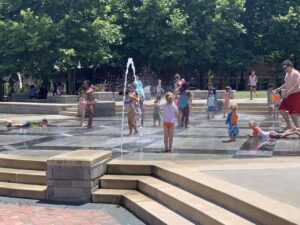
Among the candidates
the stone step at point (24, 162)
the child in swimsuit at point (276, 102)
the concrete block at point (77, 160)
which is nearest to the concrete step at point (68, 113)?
the child in swimsuit at point (276, 102)

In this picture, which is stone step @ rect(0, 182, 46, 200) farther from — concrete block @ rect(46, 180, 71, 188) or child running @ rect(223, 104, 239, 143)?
child running @ rect(223, 104, 239, 143)

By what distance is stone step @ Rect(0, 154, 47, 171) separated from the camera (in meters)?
8.95

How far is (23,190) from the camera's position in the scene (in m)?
8.40

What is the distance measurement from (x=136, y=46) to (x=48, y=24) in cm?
872

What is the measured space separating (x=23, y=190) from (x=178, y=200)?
316 cm

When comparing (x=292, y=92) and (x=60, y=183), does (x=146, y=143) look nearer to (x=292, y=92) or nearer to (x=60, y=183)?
(x=292, y=92)

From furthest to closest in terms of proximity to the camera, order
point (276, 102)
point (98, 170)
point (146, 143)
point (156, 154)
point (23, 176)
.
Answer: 1. point (276, 102)
2. point (146, 143)
3. point (156, 154)
4. point (23, 176)
5. point (98, 170)

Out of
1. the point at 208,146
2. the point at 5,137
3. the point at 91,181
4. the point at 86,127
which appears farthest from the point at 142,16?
the point at 91,181

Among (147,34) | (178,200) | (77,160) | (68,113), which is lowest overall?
(178,200)

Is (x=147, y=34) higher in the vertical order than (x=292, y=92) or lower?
higher

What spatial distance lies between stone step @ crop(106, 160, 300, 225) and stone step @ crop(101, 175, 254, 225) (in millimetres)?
103

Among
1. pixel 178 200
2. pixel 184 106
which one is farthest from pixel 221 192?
pixel 184 106

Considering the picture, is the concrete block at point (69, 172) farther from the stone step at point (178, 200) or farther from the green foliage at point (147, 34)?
the green foliage at point (147, 34)

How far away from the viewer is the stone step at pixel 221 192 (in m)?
5.16
